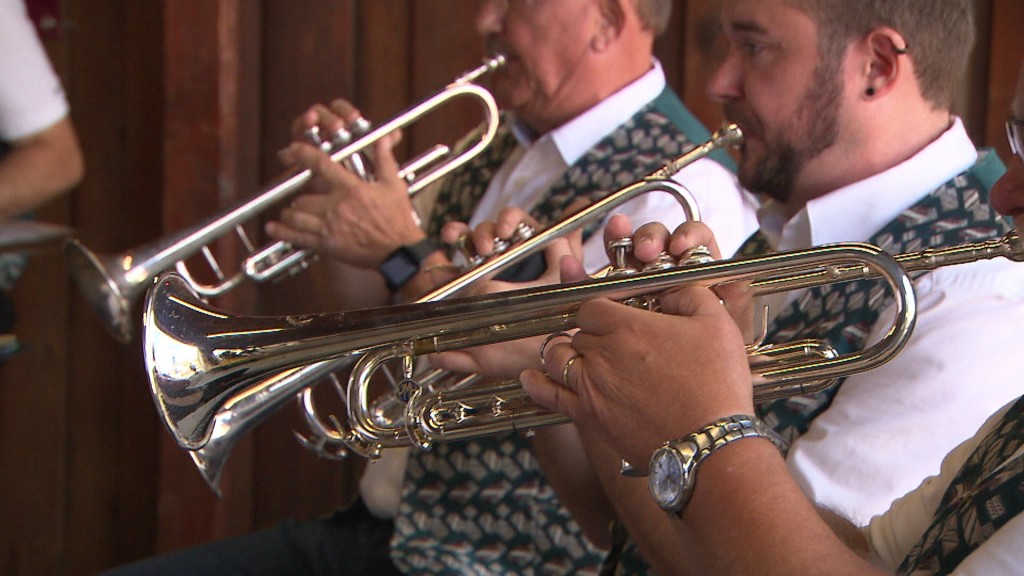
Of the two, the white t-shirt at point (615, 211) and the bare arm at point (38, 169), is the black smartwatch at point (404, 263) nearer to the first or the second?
the white t-shirt at point (615, 211)

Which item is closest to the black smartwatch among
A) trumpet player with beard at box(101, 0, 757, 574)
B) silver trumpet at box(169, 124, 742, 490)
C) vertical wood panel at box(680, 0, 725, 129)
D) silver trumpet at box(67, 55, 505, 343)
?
trumpet player with beard at box(101, 0, 757, 574)

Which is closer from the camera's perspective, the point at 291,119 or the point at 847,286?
the point at 847,286

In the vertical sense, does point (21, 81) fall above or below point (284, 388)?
above

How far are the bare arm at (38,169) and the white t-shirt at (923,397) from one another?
1.53 metres

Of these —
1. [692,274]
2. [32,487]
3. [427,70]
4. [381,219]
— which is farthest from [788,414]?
[32,487]

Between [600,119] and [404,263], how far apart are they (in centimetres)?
35

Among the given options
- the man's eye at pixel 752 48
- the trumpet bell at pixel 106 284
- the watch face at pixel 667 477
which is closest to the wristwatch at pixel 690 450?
the watch face at pixel 667 477

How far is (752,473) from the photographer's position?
0.79 metres

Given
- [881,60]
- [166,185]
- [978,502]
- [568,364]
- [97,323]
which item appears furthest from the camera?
[97,323]

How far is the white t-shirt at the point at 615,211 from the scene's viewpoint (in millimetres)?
1526

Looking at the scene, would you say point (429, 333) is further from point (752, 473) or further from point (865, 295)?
point (865, 295)

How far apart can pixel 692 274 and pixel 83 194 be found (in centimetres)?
208

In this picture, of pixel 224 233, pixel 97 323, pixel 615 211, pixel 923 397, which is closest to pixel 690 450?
pixel 923 397

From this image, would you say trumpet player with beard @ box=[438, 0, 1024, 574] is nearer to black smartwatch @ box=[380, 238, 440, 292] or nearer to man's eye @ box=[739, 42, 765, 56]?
man's eye @ box=[739, 42, 765, 56]
